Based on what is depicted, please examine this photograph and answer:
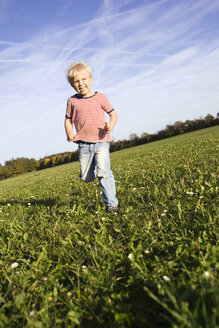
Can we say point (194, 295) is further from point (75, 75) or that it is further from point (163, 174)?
point (163, 174)

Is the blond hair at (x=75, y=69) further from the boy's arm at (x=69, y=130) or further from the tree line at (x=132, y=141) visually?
the tree line at (x=132, y=141)

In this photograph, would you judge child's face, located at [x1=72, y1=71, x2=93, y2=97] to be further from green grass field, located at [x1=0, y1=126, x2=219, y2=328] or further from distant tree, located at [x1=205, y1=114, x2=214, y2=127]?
distant tree, located at [x1=205, y1=114, x2=214, y2=127]

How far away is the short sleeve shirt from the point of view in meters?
4.21

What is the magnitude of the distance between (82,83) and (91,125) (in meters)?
0.73

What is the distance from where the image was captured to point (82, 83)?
4.17 meters

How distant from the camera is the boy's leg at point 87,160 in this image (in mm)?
4281

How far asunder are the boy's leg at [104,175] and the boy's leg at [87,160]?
0.43 ft

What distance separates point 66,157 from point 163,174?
68.0 metres

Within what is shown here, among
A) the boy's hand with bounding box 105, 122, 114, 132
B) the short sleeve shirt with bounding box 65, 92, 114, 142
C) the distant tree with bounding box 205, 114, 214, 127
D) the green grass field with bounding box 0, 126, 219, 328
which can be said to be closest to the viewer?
the green grass field with bounding box 0, 126, 219, 328

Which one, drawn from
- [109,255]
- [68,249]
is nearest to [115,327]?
[109,255]

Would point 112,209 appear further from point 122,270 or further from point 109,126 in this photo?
point 122,270

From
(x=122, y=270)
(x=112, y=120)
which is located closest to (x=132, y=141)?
(x=112, y=120)

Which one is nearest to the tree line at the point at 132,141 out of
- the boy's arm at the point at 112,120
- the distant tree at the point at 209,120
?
the distant tree at the point at 209,120

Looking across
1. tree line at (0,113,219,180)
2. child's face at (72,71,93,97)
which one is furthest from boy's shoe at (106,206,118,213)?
tree line at (0,113,219,180)
